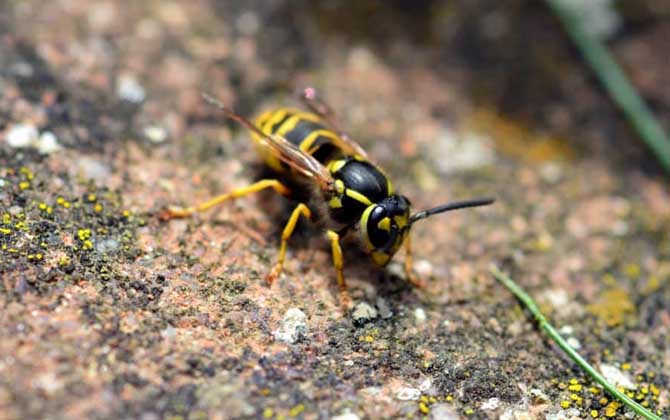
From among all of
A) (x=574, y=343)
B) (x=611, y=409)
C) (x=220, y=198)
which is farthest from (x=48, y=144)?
(x=611, y=409)

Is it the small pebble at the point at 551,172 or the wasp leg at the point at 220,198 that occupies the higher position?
the small pebble at the point at 551,172

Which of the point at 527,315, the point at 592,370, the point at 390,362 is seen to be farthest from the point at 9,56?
the point at 592,370

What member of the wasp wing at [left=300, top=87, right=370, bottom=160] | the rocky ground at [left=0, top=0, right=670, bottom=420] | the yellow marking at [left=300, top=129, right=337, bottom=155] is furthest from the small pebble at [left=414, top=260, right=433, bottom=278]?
the yellow marking at [left=300, top=129, right=337, bottom=155]

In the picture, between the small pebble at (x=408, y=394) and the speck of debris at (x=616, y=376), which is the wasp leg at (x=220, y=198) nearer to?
the small pebble at (x=408, y=394)

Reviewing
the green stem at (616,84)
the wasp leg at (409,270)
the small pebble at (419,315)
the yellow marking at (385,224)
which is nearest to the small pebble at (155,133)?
the yellow marking at (385,224)

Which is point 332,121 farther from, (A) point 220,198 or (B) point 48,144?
(B) point 48,144

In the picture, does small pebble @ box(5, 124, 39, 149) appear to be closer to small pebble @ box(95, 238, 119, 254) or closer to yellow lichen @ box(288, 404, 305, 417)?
small pebble @ box(95, 238, 119, 254)

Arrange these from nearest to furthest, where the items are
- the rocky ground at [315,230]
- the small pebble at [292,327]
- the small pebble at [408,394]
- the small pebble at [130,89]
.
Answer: the rocky ground at [315,230]
the small pebble at [408,394]
the small pebble at [292,327]
the small pebble at [130,89]
